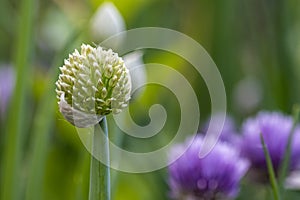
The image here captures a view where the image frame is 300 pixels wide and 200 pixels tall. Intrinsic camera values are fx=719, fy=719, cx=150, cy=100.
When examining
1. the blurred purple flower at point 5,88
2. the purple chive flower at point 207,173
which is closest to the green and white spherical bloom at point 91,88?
the purple chive flower at point 207,173

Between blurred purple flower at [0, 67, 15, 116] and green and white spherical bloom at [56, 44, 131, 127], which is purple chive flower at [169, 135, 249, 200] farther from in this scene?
blurred purple flower at [0, 67, 15, 116]

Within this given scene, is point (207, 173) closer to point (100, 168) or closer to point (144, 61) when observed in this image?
point (100, 168)

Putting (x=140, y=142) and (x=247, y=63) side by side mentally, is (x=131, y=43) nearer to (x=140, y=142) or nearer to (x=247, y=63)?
(x=140, y=142)

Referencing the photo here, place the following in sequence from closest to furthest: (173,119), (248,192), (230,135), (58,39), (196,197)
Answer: (196,197), (230,135), (248,192), (173,119), (58,39)

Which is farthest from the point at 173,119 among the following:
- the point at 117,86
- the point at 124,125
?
the point at 117,86

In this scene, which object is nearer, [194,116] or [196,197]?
[196,197]

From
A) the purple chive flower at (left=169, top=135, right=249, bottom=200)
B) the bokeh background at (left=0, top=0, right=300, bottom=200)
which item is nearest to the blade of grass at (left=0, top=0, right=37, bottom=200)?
the bokeh background at (left=0, top=0, right=300, bottom=200)
